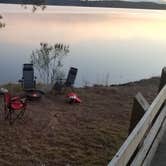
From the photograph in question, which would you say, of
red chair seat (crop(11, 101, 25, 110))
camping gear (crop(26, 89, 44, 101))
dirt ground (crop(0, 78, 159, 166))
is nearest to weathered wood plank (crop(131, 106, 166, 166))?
dirt ground (crop(0, 78, 159, 166))

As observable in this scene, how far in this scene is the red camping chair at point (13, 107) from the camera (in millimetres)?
7594

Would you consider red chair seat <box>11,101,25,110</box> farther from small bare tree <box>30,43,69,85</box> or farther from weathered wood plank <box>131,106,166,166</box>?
small bare tree <box>30,43,69,85</box>

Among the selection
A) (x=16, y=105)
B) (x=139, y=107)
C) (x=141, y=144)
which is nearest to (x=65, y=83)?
(x=16, y=105)

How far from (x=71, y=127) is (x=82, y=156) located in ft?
4.86

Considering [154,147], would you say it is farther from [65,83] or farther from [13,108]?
[65,83]

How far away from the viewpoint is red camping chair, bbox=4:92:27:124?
24.9 feet

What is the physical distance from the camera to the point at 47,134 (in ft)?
23.6

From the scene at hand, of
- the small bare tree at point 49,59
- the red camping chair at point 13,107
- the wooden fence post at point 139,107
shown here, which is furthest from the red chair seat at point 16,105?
the small bare tree at point 49,59

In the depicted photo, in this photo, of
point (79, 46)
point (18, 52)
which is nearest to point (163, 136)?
point (18, 52)

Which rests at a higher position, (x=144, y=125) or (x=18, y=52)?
(x=144, y=125)

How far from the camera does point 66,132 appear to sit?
739cm

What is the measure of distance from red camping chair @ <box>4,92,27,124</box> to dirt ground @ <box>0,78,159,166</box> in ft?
0.49

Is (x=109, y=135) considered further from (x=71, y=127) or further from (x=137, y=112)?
(x=137, y=112)

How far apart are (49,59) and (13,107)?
6.60m
